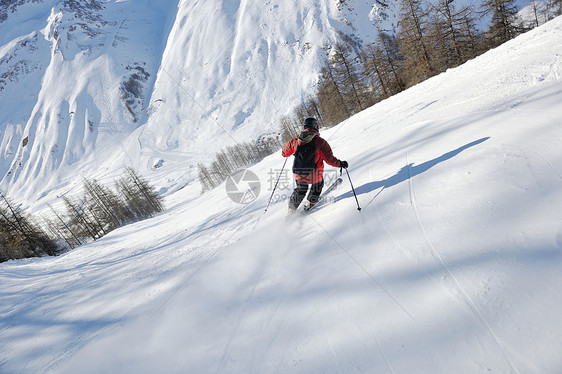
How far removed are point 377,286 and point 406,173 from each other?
3.09 m

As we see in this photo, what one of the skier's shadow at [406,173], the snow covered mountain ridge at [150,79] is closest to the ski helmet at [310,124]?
the skier's shadow at [406,173]

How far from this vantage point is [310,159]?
521 cm

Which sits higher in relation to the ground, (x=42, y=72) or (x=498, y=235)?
(x=42, y=72)

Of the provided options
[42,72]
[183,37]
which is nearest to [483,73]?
[183,37]

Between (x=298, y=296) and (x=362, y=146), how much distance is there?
7.11m

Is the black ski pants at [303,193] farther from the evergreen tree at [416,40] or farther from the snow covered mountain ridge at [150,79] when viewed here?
the snow covered mountain ridge at [150,79]

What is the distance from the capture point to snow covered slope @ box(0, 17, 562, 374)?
77.5 inches

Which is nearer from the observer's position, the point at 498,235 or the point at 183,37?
the point at 498,235

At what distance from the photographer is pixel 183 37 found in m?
145

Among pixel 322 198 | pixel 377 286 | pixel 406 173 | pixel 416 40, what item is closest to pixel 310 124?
pixel 322 198

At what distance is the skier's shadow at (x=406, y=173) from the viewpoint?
457 centimetres

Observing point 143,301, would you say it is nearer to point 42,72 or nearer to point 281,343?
point 281,343

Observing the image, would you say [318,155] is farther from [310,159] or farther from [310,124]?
[310,124]

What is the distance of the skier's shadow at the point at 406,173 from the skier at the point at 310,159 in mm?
730
